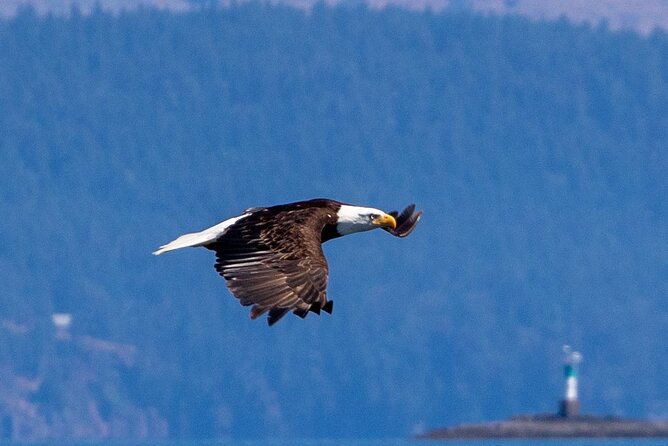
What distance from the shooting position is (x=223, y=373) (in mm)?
151500

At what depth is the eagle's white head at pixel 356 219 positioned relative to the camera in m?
21.3

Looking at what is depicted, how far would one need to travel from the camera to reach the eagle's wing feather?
18.4m

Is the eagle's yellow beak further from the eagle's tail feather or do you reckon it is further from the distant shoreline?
→ the distant shoreline

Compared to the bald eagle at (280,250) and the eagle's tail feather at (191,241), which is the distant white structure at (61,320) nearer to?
the bald eagle at (280,250)

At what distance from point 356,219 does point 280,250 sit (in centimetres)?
192

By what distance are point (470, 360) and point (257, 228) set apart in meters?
136

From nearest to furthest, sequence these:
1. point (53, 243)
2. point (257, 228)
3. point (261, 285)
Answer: point (261, 285) → point (257, 228) → point (53, 243)

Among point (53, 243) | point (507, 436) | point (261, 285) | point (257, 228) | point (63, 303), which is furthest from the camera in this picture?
point (53, 243)

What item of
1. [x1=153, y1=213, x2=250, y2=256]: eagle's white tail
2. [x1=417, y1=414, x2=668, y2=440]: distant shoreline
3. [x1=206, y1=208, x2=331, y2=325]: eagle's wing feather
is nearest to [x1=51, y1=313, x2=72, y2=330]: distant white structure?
[x1=417, y1=414, x2=668, y2=440]: distant shoreline

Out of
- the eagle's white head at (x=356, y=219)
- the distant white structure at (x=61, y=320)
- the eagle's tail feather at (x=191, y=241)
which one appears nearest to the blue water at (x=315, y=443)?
the distant white structure at (x=61, y=320)

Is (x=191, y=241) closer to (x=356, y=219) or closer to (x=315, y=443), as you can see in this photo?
(x=356, y=219)

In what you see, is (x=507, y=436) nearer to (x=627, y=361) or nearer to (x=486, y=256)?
(x=627, y=361)

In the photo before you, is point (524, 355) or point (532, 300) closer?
point (524, 355)

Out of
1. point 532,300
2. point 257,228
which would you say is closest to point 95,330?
point 532,300
